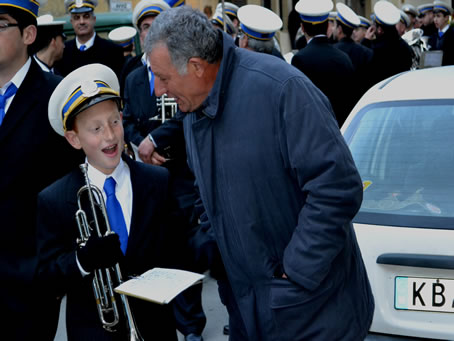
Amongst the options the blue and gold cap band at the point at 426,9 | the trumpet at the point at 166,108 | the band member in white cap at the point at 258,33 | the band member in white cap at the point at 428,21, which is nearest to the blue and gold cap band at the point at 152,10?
the trumpet at the point at 166,108

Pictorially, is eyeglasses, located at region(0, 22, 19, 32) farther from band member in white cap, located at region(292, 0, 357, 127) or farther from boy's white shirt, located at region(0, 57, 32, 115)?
band member in white cap, located at region(292, 0, 357, 127)

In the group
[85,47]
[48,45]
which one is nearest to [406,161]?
[48,45]

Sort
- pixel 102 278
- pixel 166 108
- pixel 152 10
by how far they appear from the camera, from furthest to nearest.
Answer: pixel 152 10 → pixel 166 108 → pixel 102 278

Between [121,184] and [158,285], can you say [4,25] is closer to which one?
[121,184]

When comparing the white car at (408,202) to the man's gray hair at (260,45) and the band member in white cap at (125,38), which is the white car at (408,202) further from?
the band member in white cap at (125,38)

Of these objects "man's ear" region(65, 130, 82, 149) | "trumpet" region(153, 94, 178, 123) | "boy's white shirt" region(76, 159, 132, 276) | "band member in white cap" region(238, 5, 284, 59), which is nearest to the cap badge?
"man's ear" region(65, 130, 82, 149)

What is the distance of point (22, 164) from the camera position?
2.82 metres

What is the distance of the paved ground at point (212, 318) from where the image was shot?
457 centimetres

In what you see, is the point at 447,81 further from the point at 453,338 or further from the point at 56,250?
the point at 56,250

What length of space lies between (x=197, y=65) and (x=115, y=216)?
0.70m

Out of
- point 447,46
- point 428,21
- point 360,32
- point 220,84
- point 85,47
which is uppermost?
point 220,84

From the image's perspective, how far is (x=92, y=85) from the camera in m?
2.57

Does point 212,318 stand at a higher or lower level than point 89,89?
lower

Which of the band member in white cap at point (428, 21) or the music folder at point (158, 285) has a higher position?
the music folder at point (158, 285)
